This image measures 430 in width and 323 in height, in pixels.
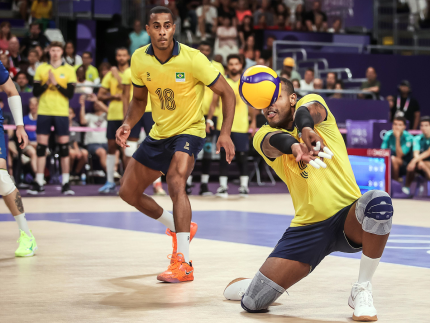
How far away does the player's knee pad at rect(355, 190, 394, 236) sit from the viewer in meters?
3.61

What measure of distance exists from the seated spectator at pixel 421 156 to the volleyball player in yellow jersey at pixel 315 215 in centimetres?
823

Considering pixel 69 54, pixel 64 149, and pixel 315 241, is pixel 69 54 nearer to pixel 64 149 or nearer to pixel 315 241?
pixel 64 149

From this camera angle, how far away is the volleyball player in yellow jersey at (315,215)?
3.67 meters

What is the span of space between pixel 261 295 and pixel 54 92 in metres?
8.14

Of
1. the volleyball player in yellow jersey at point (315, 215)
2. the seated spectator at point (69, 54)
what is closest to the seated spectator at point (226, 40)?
the seated spectator at point (69, 54)

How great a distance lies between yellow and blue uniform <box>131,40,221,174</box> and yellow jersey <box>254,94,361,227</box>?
1.32 m

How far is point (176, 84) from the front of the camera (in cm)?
517

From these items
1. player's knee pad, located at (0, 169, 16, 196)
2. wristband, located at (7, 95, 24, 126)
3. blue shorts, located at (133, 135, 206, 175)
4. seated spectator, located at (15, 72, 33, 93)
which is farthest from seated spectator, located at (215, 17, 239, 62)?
blue shorts, located at (133, 135, 206, 175)

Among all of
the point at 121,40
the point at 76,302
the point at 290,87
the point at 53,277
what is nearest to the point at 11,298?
the point at 76,302

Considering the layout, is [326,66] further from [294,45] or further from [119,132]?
[119,132]

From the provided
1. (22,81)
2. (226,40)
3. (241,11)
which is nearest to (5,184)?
(22,81)

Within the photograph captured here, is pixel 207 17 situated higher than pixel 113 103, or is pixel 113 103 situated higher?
pixel 207 17

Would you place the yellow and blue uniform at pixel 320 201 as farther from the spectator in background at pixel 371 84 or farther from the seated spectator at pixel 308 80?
the spectator in background at pixel 371 84

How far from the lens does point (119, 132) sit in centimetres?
516
